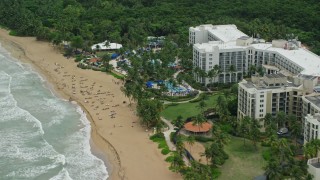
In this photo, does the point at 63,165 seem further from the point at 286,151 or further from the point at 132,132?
the point at 286,151

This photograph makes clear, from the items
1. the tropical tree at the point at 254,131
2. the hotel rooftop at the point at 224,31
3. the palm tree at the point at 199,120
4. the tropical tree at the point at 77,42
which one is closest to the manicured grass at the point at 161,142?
the palm tree at the point at 199,120

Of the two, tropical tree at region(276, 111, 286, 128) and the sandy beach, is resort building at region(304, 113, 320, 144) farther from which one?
the sandy beach

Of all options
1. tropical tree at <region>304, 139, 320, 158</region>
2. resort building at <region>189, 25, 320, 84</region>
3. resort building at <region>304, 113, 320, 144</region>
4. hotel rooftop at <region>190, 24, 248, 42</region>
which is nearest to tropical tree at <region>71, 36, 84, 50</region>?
hotel rooftop at <region>190, 24, 248, 42</region>

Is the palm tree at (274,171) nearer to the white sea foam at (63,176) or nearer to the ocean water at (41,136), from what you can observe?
the ocean water at (41,136)

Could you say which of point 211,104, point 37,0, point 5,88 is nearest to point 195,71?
point 211,104

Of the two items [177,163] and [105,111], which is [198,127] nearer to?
[177,163]
